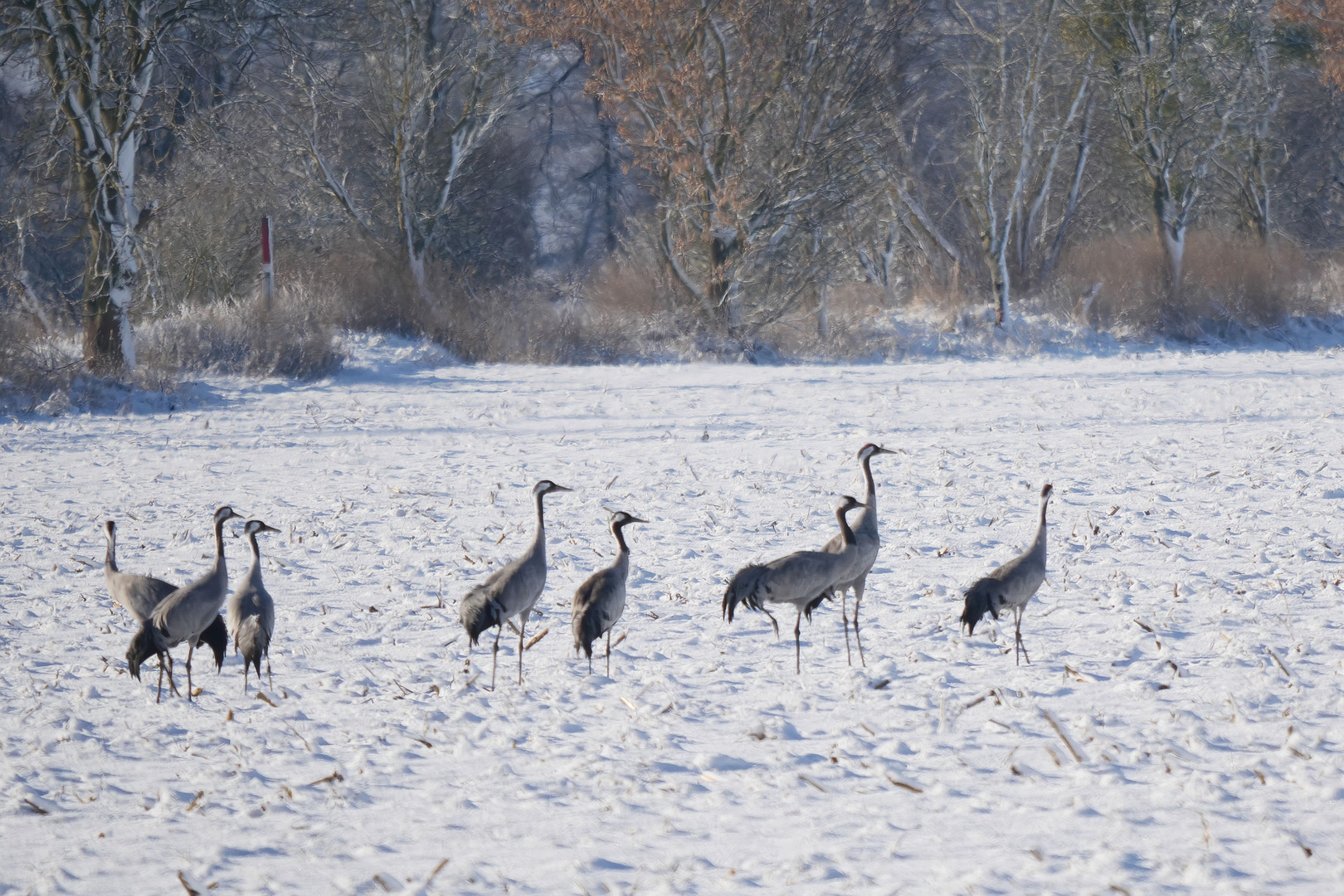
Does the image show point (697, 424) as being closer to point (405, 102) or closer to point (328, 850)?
point (328, 850)

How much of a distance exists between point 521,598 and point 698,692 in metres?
1.04

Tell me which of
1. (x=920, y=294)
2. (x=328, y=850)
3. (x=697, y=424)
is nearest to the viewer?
(x=328, y=850)

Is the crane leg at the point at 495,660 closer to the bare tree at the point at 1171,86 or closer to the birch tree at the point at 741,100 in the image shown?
the birch tree at the point at 741,100

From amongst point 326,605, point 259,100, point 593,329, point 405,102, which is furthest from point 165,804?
point 405,102

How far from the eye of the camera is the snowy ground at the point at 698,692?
4.09m

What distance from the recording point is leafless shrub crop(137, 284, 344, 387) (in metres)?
17.9

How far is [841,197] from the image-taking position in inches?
860

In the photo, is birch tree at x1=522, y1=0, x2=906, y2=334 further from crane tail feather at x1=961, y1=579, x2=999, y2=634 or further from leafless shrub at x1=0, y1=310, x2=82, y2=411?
crane tail feather at x1=961, y1=579, x2=999, y2=634

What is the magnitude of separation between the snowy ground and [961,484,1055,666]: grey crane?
0.92 feet

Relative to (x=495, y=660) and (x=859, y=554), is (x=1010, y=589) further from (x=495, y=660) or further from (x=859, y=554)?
(x=495, y=660)

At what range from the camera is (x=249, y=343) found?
18.1 metres

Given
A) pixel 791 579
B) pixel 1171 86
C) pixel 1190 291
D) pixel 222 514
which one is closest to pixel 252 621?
pixel 222 514

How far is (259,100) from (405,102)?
22.3 feet

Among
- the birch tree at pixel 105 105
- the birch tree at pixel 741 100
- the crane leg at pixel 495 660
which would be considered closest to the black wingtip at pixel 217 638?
the crane leg at pixel 495 660
